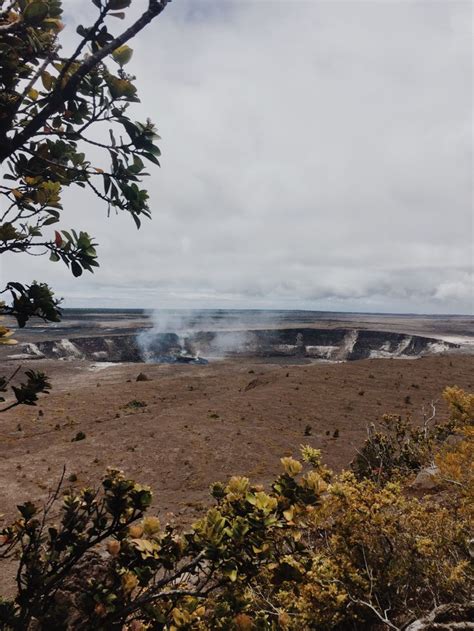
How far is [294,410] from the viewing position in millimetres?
26672

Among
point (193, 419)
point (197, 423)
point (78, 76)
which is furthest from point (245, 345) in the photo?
point (78, 76)

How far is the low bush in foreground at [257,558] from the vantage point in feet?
7.72

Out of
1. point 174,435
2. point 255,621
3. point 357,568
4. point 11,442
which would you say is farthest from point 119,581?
point 11,442

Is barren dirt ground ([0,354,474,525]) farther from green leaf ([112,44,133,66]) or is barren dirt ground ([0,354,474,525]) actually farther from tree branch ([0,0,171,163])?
green leaf ([112,44,133,66])

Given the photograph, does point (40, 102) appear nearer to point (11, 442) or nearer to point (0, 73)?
point (0, 73)

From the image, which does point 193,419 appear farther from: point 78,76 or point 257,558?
→ point 78,76

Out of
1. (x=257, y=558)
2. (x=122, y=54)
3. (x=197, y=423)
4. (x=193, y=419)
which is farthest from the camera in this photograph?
(x=193, y=419)

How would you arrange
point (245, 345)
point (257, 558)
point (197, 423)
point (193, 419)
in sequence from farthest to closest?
1. point (245, 345)
2. point (193, 419)
3. point (197, 423)
4. point (257, 558)

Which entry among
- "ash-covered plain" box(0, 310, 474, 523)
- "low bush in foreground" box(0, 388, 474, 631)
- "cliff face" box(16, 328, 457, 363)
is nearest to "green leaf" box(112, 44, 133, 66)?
"low bush in foreground" box(0, 388, 474, 631)

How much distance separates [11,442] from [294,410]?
18.7 meters

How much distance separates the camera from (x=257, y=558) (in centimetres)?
239

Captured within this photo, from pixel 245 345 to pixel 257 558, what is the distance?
311 feet

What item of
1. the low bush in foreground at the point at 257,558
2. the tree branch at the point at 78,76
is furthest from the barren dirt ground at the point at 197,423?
the tree branch at the point at 78,76

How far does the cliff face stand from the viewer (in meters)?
74.9
